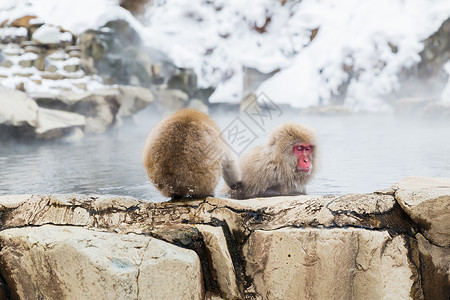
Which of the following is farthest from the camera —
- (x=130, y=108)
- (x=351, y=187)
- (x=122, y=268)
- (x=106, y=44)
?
(x=106, y=44)

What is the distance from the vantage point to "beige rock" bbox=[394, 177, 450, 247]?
1.52 m

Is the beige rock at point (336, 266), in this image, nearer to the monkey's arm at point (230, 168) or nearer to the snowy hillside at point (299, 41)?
the monkey's arm at point (230, 168)

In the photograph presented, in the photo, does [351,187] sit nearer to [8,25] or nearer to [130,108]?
[130,108]

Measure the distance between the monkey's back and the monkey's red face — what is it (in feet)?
1.80

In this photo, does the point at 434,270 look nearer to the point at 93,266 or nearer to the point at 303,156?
the point at 303,156

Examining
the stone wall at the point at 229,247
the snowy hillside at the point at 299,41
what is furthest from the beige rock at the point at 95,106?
the stone wall at the point at 229,247

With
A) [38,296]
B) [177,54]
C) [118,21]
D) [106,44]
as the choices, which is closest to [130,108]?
[106,44]

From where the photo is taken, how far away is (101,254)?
1.39 m

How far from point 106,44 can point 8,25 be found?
2254 millimetres

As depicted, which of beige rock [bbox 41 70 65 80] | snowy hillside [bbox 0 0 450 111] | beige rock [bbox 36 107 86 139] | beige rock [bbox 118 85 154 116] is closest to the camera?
beige rock [bbox 36 107 86 139]

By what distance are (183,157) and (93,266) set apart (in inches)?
22.4

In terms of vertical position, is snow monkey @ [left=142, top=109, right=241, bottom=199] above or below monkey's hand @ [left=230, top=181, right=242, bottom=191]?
above

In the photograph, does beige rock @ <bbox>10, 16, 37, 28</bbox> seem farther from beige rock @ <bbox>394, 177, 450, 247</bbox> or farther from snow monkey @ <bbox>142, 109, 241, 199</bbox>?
beige rock @ <bbox>394, 177, 450, 247</bbox>

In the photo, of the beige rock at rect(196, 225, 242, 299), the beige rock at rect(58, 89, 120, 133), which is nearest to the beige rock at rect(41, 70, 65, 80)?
the beige rock at rect(58, 89, 120, 133)
